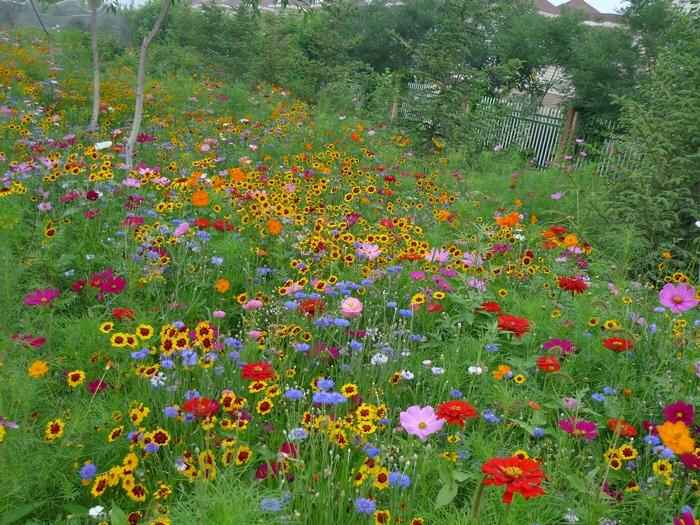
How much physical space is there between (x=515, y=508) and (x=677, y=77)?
4520 mm

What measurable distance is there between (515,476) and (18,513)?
1.13m

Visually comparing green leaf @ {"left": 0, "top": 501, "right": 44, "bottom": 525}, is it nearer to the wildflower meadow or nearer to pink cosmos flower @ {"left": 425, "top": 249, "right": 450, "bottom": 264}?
the wildflower meadow

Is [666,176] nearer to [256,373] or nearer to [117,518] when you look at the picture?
[256,373]

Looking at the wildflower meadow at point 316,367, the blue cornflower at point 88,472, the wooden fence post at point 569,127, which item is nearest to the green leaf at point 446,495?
the wildflower meadow at point 316,367

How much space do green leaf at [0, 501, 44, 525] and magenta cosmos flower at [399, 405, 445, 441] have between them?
879 millimetres

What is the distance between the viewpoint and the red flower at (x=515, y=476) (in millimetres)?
999

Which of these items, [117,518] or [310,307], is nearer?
[117,518]

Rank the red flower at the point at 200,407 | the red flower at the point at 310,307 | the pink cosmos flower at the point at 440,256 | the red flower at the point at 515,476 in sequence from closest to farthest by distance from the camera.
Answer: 1. the red flower at the point at 515,476
2. the red flower at the point at 200,407
3. the red flower at the point at 310,307
4. the pink cosmos flower at the point at 440,256

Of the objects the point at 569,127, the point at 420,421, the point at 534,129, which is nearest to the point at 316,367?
the point at 420,421

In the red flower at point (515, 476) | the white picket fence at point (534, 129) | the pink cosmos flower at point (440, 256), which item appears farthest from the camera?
the white picket fence at point (534, 129)

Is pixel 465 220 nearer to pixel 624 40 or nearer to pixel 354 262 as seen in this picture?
pixel 354 262

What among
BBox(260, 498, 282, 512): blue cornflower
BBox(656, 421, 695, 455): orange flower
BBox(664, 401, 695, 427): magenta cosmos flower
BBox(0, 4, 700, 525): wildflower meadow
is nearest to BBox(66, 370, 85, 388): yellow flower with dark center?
BBox(0, 4, 700, 525): wildflower meadow

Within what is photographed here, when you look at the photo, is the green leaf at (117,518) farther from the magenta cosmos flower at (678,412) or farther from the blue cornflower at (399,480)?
the magenta cosmos flower at (678,412)

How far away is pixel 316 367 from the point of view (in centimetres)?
216
